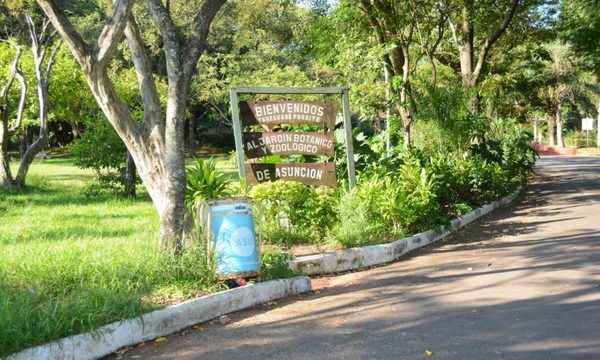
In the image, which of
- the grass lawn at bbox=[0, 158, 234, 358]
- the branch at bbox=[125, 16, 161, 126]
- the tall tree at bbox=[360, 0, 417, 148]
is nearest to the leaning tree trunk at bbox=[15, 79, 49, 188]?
the grass lawn at bbox=[0, 158, 234, 358]

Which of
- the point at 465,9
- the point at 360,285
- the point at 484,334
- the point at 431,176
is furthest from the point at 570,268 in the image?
the point at 465,9

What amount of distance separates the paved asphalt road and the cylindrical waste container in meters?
0.48

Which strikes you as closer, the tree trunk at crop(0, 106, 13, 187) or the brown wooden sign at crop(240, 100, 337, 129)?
the brown wooden sign at crop(240, 100, 337, 129)

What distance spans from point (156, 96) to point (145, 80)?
0.24 meters

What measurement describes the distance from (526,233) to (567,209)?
3.83 metres

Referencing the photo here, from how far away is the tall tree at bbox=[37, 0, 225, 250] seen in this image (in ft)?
24.1

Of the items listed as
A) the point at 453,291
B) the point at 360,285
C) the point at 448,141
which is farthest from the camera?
the point at 448,141

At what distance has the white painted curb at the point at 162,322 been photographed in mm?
5020

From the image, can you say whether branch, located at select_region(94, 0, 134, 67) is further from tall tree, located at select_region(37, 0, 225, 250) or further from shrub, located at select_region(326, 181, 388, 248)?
shrub, located at select_region(326, 181, 388, 248)

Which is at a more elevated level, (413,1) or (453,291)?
(413,1)

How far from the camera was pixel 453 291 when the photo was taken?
7.29 meters

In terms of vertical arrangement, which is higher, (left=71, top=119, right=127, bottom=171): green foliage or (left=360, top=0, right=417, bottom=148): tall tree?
(left=360, top=0, right=417, bottom=148): tall tree

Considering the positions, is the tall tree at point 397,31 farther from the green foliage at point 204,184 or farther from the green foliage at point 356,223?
the green foliage at point 204,184

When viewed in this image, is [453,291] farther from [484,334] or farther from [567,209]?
[567,209]
